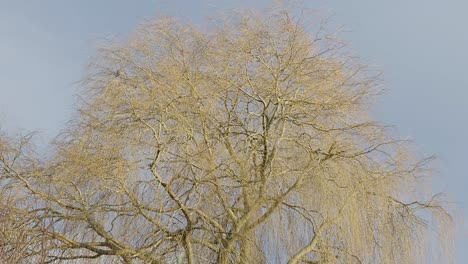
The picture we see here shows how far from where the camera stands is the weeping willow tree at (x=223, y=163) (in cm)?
674

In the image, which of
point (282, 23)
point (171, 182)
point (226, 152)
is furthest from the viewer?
point (282, 23)

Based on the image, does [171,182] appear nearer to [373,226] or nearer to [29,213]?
[29,213]

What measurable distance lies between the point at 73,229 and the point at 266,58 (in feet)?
8.28

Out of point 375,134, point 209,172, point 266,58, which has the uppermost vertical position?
point 266,58

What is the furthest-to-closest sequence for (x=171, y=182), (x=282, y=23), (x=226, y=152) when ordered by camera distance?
1. (x=282, y=23)
2. (x=226, y=152)
3. (x=171, y=182)

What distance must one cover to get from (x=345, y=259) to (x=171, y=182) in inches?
68.4

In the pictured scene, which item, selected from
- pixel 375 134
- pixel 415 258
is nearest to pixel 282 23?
pixel 375 134

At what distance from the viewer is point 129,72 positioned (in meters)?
7.34

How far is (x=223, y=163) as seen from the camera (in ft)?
22.3

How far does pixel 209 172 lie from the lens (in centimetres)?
659

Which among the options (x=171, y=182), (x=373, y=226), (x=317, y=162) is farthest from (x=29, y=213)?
(x=373, y=226)

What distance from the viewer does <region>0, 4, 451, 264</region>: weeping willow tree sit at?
22.1 feet

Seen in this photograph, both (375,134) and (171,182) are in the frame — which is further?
(375,134)

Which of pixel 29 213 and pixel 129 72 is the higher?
pixel 129 72
